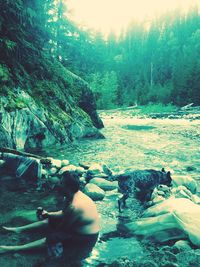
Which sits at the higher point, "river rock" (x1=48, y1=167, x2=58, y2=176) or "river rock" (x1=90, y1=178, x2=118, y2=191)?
"river rock" (x1=48, y1=167, x2=58, y2=176)

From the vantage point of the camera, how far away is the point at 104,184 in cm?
739

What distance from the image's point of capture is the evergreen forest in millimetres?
14500

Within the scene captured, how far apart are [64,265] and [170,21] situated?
105 meters

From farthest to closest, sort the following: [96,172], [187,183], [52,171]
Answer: [52,171] → [96,172] → [187,183]

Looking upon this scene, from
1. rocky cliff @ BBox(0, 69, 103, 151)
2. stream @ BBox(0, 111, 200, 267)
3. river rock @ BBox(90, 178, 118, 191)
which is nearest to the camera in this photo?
stream @ BBox(0, 111, 200, 267)

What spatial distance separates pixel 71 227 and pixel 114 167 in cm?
562

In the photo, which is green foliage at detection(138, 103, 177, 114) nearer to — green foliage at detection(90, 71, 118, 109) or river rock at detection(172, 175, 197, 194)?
green foliage at detection(90, 71, 118, 109)

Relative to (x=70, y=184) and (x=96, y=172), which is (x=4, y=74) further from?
(x=70, y=184)

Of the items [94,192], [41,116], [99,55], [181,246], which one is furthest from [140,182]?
[99,55]

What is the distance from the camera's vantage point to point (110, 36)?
356 feet

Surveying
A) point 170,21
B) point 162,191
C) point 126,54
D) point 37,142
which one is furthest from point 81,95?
point 170,21

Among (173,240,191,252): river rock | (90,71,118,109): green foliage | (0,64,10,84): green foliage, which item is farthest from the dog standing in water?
(90,71,118,109): green foliage

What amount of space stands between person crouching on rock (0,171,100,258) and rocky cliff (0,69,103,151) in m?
6.71

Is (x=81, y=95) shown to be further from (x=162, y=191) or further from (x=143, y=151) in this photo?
(x=162, y=191)
